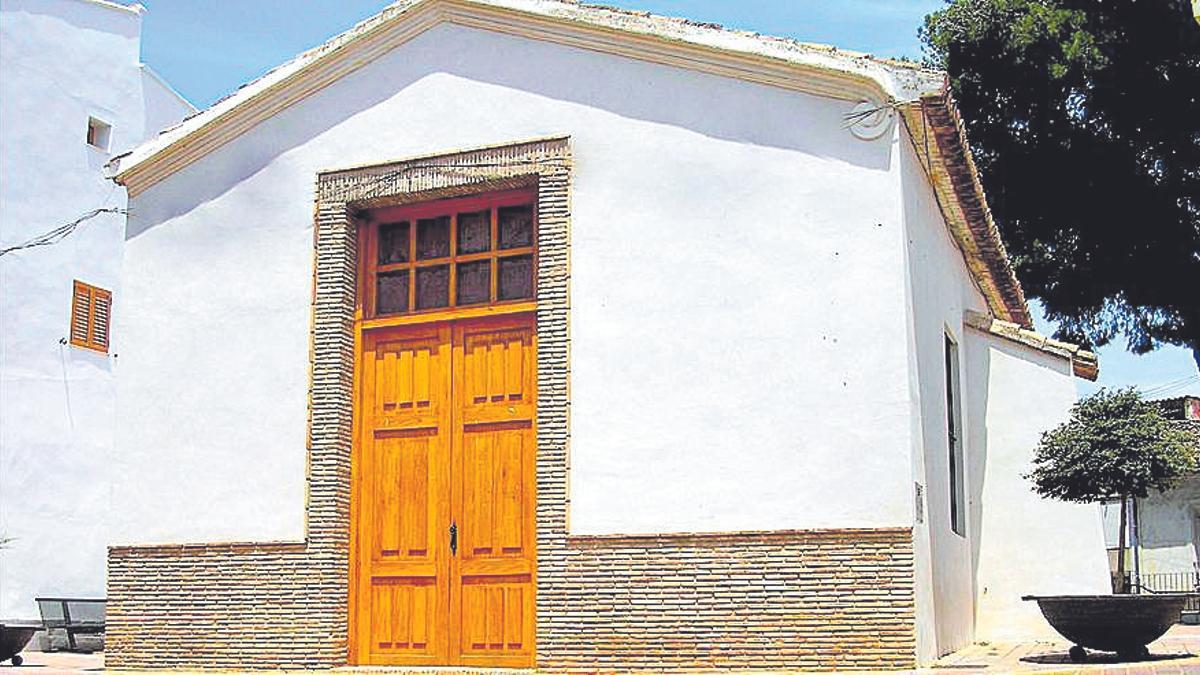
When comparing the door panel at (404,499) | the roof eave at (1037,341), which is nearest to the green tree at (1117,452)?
the roof eave at (1037,341)

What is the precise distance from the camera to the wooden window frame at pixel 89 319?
1955 centimetres

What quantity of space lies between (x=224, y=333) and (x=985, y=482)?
284 inches

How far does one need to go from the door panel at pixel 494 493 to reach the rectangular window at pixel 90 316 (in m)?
10.6

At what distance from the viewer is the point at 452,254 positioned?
1107 cm

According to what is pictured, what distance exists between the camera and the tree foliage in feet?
34.4

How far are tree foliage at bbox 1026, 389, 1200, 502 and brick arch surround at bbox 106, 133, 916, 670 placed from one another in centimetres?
244

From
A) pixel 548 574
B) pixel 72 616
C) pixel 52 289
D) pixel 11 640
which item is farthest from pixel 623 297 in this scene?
pixel 52 289

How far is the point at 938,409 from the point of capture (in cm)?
1125

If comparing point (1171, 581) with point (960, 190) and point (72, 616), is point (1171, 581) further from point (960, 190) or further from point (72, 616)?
point (72, 616)

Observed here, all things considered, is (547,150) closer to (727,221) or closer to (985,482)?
(727,221)

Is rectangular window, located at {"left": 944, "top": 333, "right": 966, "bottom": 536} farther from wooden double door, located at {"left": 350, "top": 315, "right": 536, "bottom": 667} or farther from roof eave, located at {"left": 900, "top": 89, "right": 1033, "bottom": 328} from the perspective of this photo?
wooden double door, located at {"left": 350, "top": 315, "right": 536, "bottom": 667}

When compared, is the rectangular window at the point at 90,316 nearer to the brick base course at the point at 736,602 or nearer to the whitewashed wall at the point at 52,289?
the whitewashed wall at the point at 52,289

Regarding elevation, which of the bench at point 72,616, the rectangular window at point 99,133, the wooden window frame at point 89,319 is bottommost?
the bench at point 72,616

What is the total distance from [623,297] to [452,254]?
5.45 feet
